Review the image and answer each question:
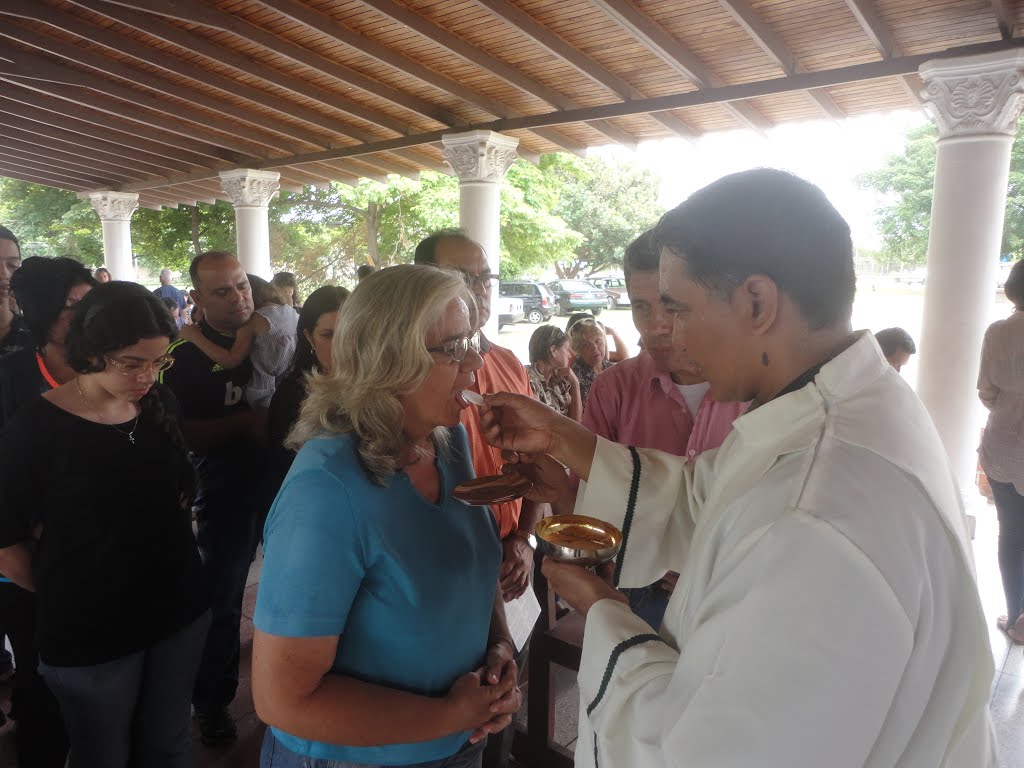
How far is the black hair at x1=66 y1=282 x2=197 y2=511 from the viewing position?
6.99 feet

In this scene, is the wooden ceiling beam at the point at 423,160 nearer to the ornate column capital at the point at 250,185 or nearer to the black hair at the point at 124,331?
the ornate column capital at the point at 250,185

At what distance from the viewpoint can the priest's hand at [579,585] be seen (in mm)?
1468

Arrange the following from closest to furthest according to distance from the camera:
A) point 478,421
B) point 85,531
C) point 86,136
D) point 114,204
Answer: point 85,531 < point 478,421 < point 86,136 < point 114,204

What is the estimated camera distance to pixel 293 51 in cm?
684

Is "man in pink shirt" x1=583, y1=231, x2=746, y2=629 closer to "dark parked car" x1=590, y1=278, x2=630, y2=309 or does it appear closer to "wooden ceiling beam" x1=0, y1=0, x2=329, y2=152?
"wooden ceiling beam" x1=0, y1=0, x2=329, y2=152

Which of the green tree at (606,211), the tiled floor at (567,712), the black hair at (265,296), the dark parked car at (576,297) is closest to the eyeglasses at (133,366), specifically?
the tiled floor at (567,712)

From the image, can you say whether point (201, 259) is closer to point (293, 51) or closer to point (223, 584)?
point (223, 584)

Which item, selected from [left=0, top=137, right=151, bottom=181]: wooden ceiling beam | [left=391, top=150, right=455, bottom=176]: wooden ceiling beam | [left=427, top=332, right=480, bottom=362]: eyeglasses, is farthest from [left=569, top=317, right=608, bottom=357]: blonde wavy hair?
[left=0, top=137, right=151, bottom=181]: wooden ceiling beam

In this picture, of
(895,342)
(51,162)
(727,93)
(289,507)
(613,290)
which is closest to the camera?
(289,507)

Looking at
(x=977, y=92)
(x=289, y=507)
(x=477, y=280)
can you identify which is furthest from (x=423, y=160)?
(x=289, y=507)

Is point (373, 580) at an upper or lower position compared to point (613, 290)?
lower

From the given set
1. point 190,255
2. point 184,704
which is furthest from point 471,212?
point 190,255

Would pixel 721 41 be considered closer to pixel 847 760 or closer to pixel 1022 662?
pixel 1022 662

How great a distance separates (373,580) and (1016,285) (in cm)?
432
